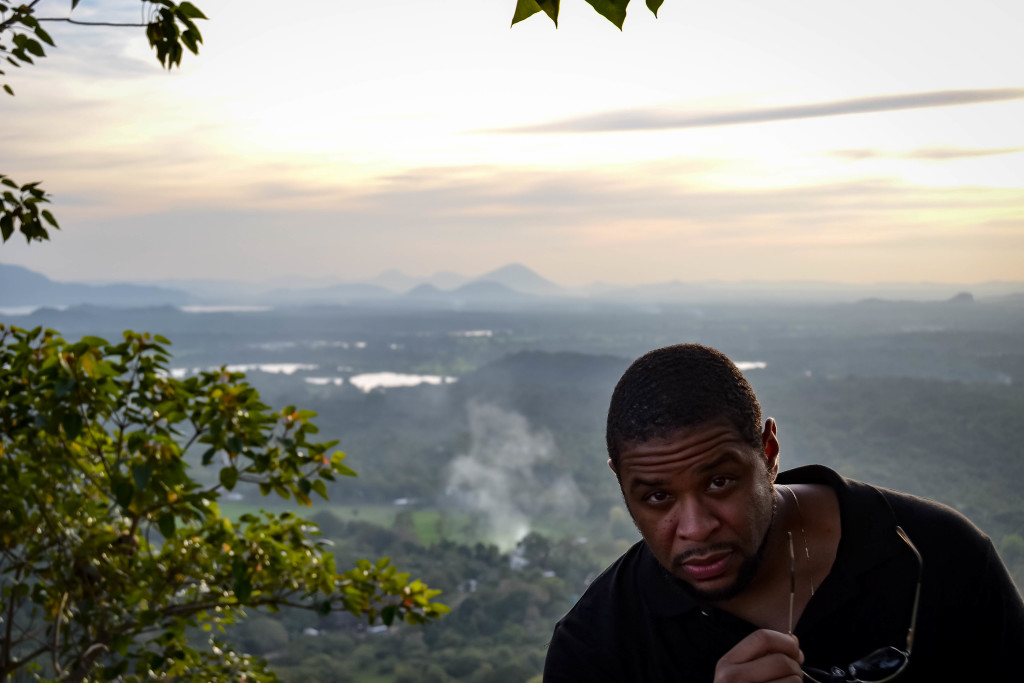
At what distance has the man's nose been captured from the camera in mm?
1614

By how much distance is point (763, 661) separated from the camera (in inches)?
56.8

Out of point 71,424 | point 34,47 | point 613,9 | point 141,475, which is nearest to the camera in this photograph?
point 613,9

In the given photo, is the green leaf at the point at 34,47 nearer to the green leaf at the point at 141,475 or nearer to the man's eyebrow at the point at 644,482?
the green leaf at the point at 141,475

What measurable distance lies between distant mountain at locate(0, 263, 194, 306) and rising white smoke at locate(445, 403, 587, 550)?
36.4 ft

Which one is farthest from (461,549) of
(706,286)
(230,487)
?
(706,286)

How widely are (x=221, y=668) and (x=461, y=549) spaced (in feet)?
34.3

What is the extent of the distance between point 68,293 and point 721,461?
28409mm

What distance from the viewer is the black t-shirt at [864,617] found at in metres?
1.67

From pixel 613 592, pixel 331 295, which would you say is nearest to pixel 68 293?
pixel 331 295

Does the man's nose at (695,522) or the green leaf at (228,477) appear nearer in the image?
the man's nose at (695,522)

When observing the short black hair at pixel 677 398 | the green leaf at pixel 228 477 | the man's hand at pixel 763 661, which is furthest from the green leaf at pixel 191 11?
the man's hand at pixel 763 661

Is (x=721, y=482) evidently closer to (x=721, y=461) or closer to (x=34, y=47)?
(x=721, y=461)

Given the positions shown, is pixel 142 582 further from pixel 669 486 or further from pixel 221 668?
pixel 669 486

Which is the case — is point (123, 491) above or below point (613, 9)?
below
